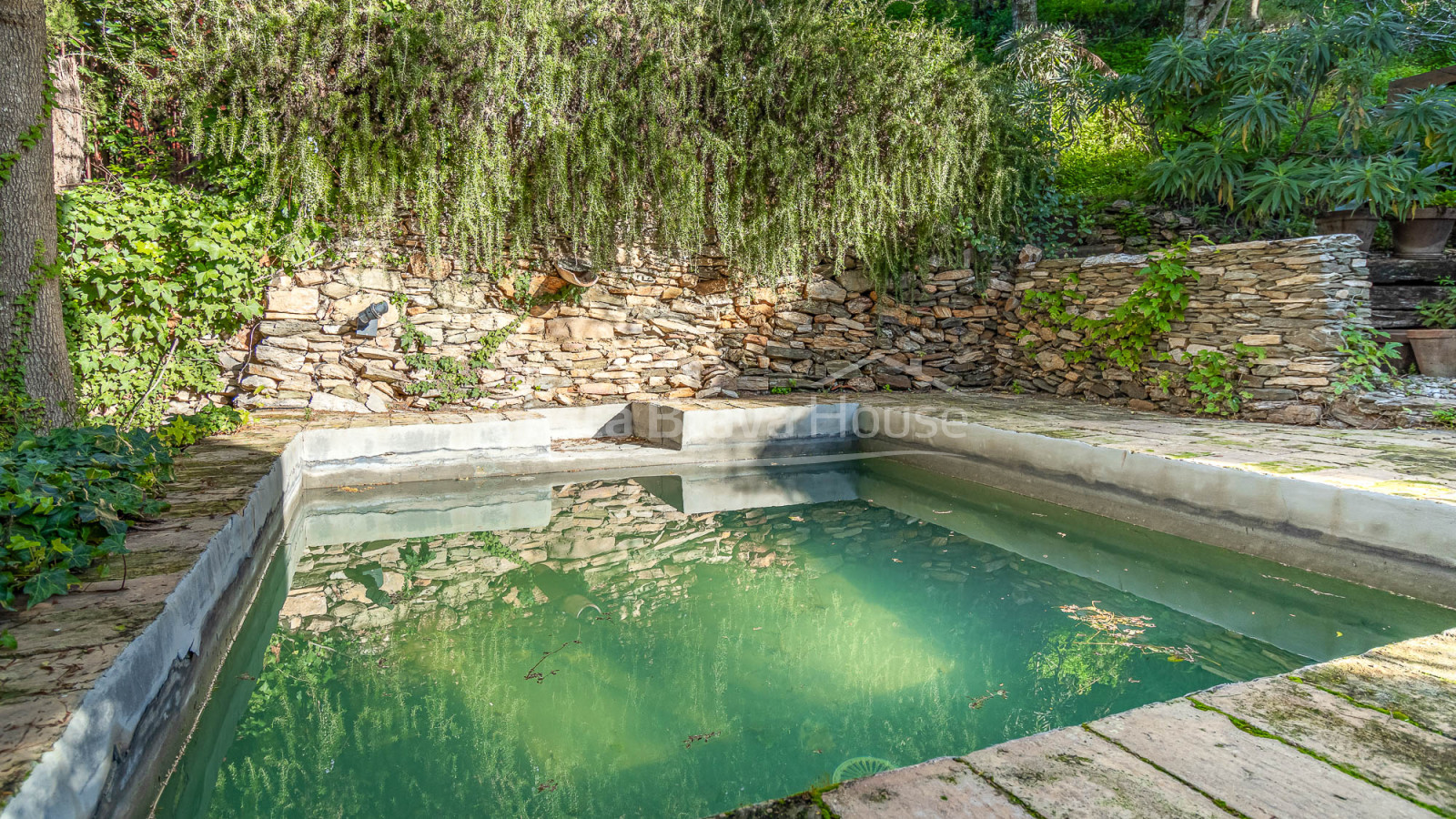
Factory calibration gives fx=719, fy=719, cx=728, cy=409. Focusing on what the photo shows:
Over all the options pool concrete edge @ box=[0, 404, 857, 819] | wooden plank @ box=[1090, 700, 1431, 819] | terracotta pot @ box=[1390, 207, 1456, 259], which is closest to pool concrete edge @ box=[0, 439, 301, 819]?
pool concrete edge @ box=[0, 404, 857, 819]

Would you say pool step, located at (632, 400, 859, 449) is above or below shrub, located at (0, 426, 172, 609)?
below

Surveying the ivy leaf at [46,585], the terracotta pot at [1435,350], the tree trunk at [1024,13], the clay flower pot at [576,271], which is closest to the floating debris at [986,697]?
the ivy leaf at [46,585]

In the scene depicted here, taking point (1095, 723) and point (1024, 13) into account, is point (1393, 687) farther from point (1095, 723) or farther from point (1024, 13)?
point (1024, 13)

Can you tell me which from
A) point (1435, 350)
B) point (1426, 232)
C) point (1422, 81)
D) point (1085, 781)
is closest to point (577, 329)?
point (1085, 781)

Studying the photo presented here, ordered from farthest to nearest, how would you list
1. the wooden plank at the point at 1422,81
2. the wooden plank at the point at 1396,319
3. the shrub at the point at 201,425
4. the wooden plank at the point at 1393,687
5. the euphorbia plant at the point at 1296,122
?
1. the wooden plank at the point at 1422,81
2. the wooden plank at the point at 1396,319
3. the euphorbia plant at the point at 1296,122
4. the shrub at the point at 201,425
5. the wooden plank at the point at 1393,687

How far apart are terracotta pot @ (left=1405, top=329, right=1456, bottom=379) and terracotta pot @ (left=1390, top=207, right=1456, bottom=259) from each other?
0.90 meters

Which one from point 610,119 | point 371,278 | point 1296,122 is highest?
point 1296,122

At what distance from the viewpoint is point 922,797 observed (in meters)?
1.19

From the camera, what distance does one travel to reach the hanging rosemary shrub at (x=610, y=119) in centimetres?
486

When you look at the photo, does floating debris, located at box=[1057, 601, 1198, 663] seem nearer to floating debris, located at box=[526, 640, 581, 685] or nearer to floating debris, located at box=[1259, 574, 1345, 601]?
floating debris, located at box=[1259, 574, 1345, 601]

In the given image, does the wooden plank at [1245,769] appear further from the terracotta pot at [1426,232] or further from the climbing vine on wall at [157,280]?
the terracotta pot at [1426,232]

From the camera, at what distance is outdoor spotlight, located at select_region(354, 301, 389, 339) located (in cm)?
534

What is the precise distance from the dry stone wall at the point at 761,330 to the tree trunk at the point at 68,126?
1255 mm

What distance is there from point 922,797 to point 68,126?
6.10 meters
